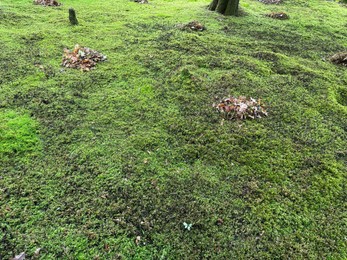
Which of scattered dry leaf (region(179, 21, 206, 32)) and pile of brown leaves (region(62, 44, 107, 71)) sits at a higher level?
scattered dry leaf (region(179, 21, 206, 32))

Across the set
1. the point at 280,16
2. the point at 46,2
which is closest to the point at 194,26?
the point at 280,16

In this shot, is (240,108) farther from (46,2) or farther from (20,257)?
(46,2)

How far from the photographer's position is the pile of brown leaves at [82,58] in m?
5.44

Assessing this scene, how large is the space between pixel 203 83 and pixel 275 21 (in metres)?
5.76

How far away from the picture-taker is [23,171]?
320cm

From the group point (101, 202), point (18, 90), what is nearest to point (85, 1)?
point (18, 90)

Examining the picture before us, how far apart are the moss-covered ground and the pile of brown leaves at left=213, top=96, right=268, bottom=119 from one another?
0.14m

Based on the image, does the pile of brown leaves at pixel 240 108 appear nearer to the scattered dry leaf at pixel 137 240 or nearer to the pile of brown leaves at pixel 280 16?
the scattered dry leaf at pixel 137 240

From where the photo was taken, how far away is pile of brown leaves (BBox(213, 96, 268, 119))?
14.2 ft

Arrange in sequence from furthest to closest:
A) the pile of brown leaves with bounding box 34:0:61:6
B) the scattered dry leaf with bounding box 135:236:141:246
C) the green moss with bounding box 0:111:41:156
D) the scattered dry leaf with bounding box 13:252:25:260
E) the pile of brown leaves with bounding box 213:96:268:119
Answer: the pile of brown leaves with bounding box 34:0:61:6, the pile of brown leaves with bounding box 213:96:268:119, the green moss with bounding box 0:111:41:156, the scattered dry leaf with bounding box 135:236:141:246, the scattered dry leaf with bounding box 13:252:25:260

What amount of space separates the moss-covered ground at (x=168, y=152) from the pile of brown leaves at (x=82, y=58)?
0.20 metres

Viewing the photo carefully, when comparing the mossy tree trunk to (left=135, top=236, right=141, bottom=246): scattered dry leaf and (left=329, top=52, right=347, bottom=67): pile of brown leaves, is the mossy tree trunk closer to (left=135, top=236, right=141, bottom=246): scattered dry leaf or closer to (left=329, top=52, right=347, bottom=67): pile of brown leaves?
(left=329, top=52, right=347, bottom=67): pile of brown leaves

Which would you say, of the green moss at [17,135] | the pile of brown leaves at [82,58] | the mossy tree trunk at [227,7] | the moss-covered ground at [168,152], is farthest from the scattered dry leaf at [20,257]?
the mossy tree trunk at [227,7]

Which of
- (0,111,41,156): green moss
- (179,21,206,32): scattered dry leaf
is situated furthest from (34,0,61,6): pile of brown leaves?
(0,111,41,156): green moss
